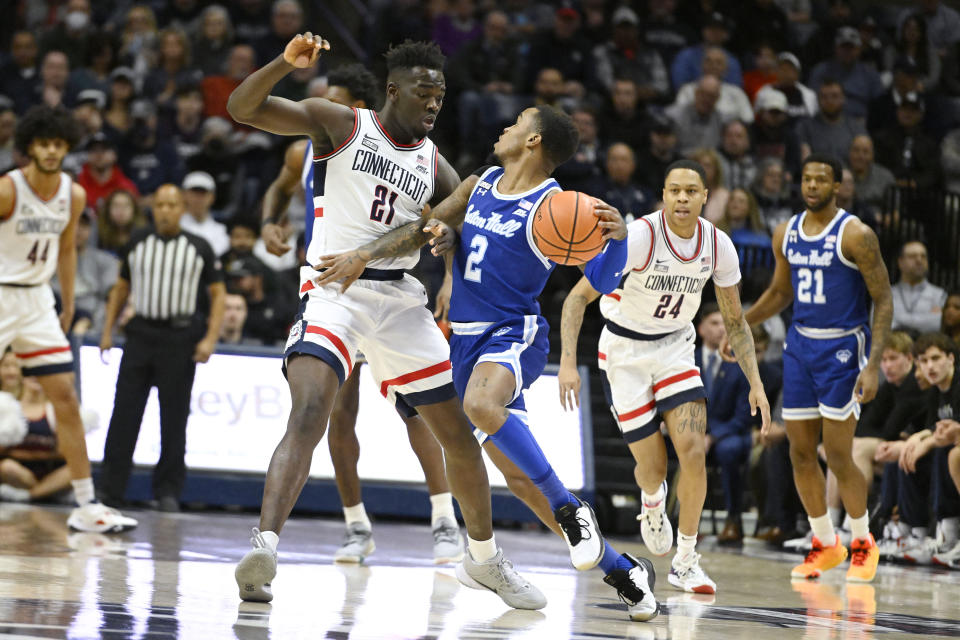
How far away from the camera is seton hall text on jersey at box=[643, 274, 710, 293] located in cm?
663

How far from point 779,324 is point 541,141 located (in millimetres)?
7116

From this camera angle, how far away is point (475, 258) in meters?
5.36

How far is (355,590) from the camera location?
217 inches

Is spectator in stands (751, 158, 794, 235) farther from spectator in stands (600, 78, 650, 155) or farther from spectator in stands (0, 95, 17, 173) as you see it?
spectator in stands (0, 95, 17, 173)

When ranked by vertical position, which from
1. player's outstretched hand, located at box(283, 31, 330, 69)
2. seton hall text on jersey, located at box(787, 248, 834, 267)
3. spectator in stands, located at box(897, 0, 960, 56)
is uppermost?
spectator in stands, located at box(897, 0, 960, 56)

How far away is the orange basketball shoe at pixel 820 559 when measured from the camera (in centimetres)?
770

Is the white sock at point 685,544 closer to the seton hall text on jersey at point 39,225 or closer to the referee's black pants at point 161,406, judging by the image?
the seton hall text on jersey at point 39,225

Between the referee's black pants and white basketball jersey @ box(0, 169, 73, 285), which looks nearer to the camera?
white basketball jersey @ box(0, 169, 73, 285)

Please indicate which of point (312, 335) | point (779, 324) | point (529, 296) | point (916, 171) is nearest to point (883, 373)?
point (779, 324)

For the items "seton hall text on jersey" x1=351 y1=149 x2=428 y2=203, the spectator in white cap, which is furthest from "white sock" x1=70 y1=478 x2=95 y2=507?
the spectator in white cap

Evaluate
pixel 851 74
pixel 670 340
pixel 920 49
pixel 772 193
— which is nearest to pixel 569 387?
pixel 670 340

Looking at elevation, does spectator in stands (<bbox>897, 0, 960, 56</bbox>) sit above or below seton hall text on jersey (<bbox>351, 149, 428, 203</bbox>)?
above

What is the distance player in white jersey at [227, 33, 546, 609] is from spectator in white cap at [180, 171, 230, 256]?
641 centimetres

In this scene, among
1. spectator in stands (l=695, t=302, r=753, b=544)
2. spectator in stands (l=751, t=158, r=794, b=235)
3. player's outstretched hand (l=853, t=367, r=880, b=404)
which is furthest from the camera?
spectator in stands (l=751, t=158, r=794, b=235)
